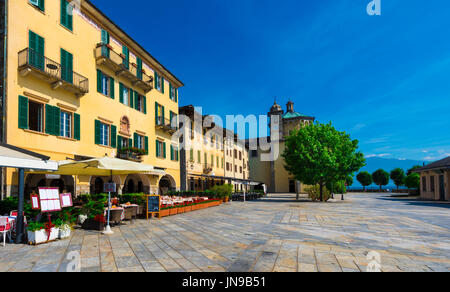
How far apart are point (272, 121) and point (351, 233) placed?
50440 millimetres

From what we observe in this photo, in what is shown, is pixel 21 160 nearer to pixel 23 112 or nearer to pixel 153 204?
pixel 153 204

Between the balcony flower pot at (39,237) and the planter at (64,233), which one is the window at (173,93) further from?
the balcony flower pot at (39,237)

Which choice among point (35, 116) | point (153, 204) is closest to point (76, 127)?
point (35, 116)

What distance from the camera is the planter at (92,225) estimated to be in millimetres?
8539

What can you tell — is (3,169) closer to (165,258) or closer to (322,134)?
(165,258)

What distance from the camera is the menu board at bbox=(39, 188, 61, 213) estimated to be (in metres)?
7.20

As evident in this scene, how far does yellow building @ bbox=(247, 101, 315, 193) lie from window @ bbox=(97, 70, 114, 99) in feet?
132

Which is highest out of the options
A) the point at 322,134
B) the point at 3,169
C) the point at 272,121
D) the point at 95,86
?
the point at 272,121

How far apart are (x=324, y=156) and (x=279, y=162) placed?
32275 millimetres

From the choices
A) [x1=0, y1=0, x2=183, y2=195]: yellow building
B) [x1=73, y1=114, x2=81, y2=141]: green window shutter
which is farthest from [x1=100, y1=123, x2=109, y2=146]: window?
[x1=73, y1=114, x2=81, y2=141]: green window shutter

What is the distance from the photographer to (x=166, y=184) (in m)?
26.5
